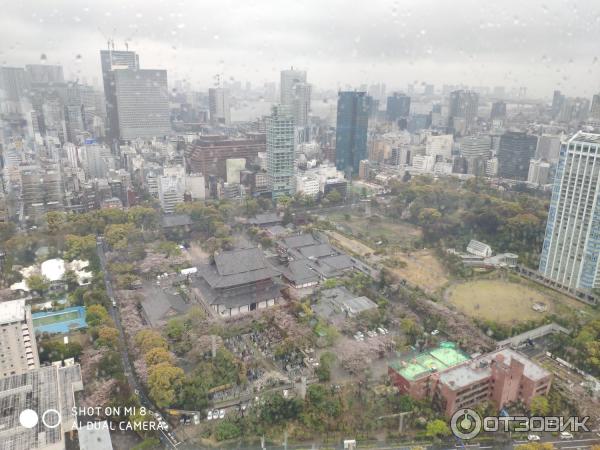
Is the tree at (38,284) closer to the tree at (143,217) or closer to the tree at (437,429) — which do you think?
the tree at (143,217)

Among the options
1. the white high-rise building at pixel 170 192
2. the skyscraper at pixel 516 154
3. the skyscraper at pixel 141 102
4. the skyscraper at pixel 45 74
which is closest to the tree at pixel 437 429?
the white high-rise building at pixel 170 192

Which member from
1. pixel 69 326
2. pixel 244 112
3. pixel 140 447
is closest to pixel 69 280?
pixel 69 326

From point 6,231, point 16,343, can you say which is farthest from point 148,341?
point 6,231

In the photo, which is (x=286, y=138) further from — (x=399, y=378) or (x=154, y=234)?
(x=399, y=378)

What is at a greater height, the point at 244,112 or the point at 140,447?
the point at 244,112

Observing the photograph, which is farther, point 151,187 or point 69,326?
point 151,187

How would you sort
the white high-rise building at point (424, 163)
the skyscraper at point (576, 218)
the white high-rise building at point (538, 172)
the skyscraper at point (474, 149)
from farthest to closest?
1. the white high-rise building at point (424, 163)
2. the skyscraper at point (474, 149)
3. the white high-rise building at point (538, 172)
4. the skyscraper at point (576, 218)
